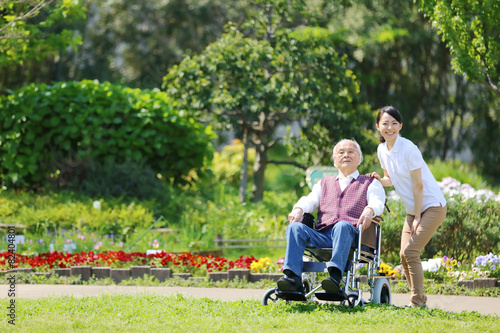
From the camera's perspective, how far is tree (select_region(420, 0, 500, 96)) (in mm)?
6273

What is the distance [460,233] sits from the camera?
247 inches

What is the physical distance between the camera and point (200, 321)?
12.8 ft

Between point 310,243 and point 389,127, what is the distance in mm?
980

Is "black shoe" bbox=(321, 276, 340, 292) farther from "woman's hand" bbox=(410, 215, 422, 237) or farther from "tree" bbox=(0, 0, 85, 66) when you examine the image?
"tree" bbox=(0, 0, 85, 66)

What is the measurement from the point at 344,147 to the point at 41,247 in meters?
3.82

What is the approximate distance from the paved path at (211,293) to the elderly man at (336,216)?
826mm

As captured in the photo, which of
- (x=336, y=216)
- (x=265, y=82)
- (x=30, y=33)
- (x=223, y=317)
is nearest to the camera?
(x=223, y=317)

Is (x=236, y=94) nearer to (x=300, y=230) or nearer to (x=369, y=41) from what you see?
(x=300, y=230)

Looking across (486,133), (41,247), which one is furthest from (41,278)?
(486,133)

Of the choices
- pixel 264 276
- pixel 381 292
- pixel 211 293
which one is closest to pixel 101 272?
pixel 211 293

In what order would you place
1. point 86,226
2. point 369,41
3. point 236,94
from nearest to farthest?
1. point 86,226
2. point 236,94
3. point 369,41

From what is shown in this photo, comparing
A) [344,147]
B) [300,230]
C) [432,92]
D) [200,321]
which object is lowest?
[200,321]

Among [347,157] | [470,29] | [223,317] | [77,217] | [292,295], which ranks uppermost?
[470,29]

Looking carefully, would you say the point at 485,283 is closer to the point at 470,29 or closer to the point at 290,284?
the point at 290,284
